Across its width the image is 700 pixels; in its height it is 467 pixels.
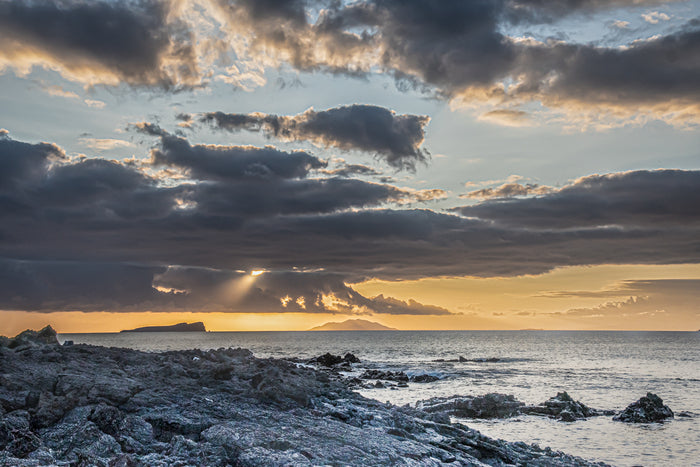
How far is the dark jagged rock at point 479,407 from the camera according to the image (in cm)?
3797

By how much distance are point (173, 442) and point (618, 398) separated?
47121mm

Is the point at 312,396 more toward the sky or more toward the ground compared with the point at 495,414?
more toward the sky

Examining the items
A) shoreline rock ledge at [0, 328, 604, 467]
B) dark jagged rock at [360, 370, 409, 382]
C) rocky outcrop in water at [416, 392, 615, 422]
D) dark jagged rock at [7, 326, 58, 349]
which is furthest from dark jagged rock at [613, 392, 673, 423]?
dark jagged rock at [7, 326, 58, 349]

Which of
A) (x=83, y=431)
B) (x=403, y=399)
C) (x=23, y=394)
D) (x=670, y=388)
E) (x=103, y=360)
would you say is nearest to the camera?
(x=83, y=431)

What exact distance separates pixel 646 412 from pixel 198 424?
34241mm

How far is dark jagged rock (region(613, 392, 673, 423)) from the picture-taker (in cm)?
3647

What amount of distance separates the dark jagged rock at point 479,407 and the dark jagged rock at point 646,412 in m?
7.55

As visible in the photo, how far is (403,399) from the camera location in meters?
47.1

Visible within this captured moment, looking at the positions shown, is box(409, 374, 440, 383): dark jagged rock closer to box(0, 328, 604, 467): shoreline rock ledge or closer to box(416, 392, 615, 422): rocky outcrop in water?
box(416, 392, 615, 422): rocky outcrop in water

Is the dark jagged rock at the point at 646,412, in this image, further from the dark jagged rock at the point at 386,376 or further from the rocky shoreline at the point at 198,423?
the dark jagged rock at the point at 386,376

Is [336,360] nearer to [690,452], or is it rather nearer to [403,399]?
[403,399]

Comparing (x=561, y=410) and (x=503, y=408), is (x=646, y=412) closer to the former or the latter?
(x=561, y=410)

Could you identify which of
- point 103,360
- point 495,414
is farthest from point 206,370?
point 495,414

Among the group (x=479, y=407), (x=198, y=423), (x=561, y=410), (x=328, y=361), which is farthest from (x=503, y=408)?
(x=328, y=361)
